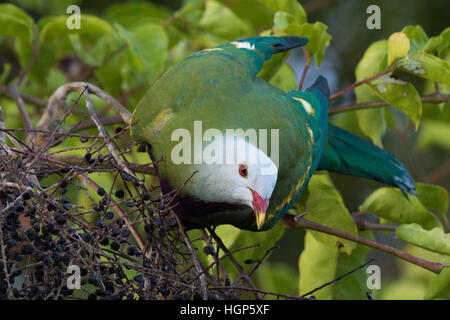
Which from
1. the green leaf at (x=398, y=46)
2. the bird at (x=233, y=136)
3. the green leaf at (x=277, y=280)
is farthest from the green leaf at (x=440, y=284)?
the green leaf at (x=277, y=280)

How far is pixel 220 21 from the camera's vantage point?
2789 mm

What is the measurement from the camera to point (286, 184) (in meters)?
2.16

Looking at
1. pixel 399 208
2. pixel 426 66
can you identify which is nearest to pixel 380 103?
pixel 426 66

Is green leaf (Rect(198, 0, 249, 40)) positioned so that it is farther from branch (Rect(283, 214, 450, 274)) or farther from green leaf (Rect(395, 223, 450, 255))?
green leaf (Rect(395, 223, 450, 255))

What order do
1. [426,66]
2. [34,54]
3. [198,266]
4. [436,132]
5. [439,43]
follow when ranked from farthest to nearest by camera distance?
1. [436,132]
2. [34,54]
3. [439,43]
4. [426,66]
5. [198,266]

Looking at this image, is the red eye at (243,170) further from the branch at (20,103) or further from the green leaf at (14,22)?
the green leaf at (14,22)

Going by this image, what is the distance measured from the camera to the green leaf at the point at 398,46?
225 centimetres

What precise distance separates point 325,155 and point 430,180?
1672 millimetres

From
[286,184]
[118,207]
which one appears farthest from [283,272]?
[118,207]

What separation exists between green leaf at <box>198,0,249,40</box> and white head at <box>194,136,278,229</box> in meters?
0.96

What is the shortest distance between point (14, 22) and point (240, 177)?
1.26 m

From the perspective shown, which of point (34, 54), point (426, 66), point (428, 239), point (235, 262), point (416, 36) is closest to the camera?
point (235, 262)

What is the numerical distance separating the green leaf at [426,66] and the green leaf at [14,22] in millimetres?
1480

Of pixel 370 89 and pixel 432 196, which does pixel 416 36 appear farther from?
pixel 432 196
